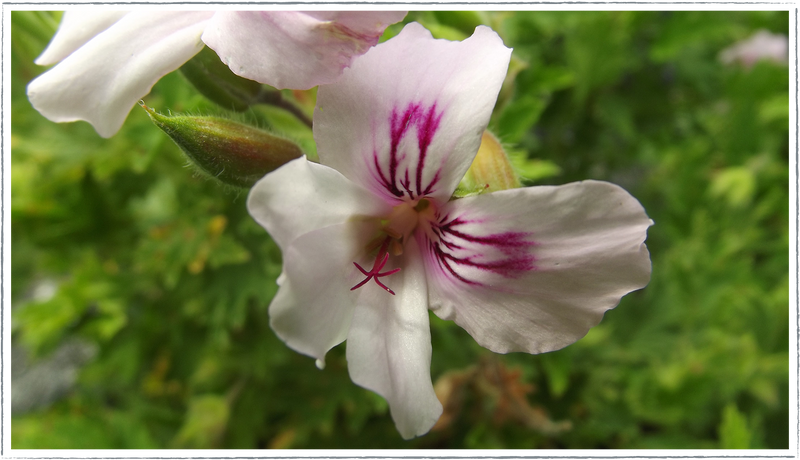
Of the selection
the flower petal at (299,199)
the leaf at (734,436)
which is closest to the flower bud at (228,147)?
the flower petal at (299,199)

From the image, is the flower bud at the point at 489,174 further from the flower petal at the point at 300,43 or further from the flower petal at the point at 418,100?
the flower petal at the point at 300,43

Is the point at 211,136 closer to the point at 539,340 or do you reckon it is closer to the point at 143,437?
the point at 539,340

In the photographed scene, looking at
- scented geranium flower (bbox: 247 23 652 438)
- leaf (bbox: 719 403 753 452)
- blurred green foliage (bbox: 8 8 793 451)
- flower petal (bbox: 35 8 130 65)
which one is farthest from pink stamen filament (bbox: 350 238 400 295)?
leaf (bbox: 719 403 753 452)

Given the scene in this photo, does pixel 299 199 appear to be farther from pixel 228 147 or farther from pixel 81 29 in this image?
pixel 81 29

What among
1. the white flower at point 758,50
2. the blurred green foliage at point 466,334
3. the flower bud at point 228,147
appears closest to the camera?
the flower bud at point 228,147

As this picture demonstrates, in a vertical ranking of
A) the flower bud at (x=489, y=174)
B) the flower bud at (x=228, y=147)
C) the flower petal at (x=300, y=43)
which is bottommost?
the flower bud at (x=228, y=147)

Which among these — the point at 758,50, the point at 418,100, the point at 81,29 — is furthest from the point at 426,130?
the point at 758,50

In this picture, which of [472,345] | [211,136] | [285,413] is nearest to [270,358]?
[285,413]
